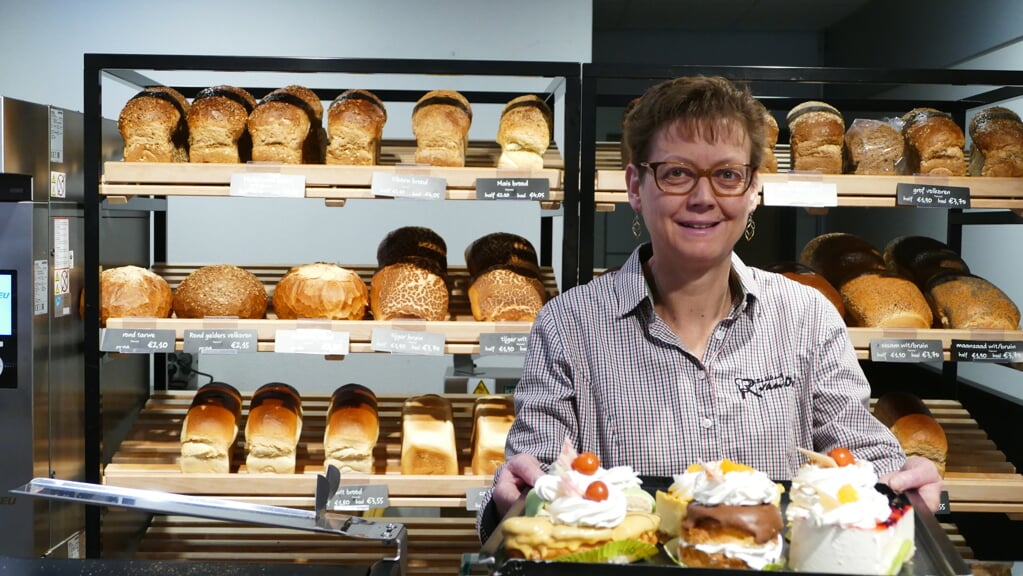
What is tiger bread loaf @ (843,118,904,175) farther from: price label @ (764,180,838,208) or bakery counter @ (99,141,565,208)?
bakery counter @ (99,141,565,208)

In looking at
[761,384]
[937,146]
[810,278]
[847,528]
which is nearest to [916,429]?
[810,278]

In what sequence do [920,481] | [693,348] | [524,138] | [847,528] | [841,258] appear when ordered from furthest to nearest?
[841,258] → [524,138] → [693,348] → [920,481] → [847,528]

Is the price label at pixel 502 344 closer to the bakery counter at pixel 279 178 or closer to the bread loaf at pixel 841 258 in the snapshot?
the bakery counter at pixel 279 178

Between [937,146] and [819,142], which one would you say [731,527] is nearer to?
[819,142]

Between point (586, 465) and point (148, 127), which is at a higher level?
point (148, 127)

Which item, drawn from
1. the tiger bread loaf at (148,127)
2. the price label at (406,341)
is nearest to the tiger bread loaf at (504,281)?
the price label at (406,341)

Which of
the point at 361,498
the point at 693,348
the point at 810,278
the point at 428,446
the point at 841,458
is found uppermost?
the point at 810,278

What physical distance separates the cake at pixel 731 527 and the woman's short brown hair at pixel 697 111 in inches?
24.3

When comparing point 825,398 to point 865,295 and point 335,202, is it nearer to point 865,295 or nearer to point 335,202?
point 865,295

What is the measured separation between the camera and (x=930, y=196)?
2.51 m

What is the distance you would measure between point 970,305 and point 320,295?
1.94 m

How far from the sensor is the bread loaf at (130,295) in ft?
8.54

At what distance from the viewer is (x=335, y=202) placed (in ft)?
8.28

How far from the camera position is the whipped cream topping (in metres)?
1.11
